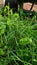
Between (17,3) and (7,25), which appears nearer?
(7,25)

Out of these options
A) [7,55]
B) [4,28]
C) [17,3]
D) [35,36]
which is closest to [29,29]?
[35,36]

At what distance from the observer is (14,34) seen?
1549 millimetres

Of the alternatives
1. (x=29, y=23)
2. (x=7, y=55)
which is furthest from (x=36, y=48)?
(x=29, y=23)

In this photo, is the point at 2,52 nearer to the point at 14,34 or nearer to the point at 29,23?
the point at 14,34

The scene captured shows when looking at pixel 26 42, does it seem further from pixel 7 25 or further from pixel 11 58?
pixel 7 25

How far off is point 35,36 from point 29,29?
71mm

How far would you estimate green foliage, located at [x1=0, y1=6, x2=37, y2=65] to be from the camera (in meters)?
1.38

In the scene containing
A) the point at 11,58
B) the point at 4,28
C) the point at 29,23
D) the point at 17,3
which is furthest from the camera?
the point at 17,3

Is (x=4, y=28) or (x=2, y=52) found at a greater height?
(x=4, y=28)

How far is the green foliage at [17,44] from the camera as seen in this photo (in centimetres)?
138

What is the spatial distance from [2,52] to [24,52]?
136mm

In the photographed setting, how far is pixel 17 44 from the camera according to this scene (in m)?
1.45

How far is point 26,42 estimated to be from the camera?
141 centimetres

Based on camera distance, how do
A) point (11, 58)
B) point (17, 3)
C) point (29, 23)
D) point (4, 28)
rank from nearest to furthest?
point (11, 58)
point (4, 28)
point (29, 23)
point (17, 3)
